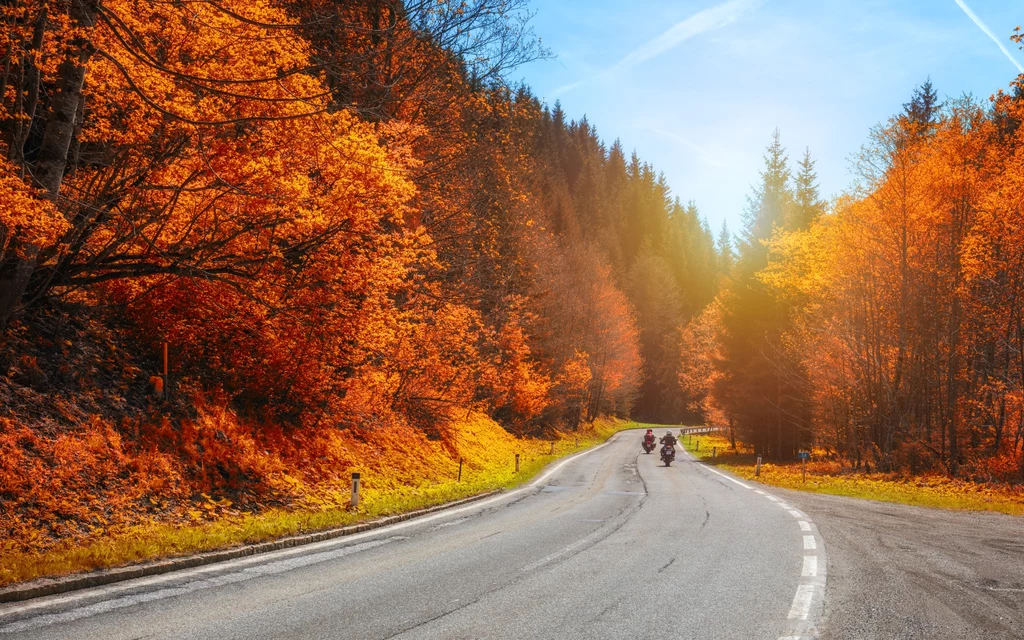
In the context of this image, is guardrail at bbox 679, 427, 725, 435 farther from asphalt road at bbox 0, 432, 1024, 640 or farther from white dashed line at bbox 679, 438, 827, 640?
white dashed line at bbox 679, 438, 827, 640

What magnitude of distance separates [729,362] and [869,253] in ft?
50.7

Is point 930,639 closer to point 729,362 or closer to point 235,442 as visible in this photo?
point 235,442

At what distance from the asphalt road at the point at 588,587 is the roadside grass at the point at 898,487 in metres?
5.10

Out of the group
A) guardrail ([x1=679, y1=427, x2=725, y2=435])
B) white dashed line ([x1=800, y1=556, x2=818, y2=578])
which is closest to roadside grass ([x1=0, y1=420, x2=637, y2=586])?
white dashed line ([x1=800, y1=556, x2=818, y2=578])

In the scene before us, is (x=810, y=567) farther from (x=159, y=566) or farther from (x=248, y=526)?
(x=248, y=526)

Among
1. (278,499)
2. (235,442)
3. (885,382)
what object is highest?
(885,382)

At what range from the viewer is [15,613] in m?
5.77

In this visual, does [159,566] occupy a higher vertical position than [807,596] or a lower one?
lower

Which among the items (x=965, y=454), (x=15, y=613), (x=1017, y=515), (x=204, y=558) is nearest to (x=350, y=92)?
(x=204, y=558)

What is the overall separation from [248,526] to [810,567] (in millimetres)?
7775

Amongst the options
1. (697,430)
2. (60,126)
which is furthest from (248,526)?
(697,430)

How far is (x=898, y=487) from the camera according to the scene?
69.7 feet

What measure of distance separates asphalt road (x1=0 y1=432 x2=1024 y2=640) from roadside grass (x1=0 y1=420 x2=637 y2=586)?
629mm

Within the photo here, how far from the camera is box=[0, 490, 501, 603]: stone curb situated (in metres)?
6.33
